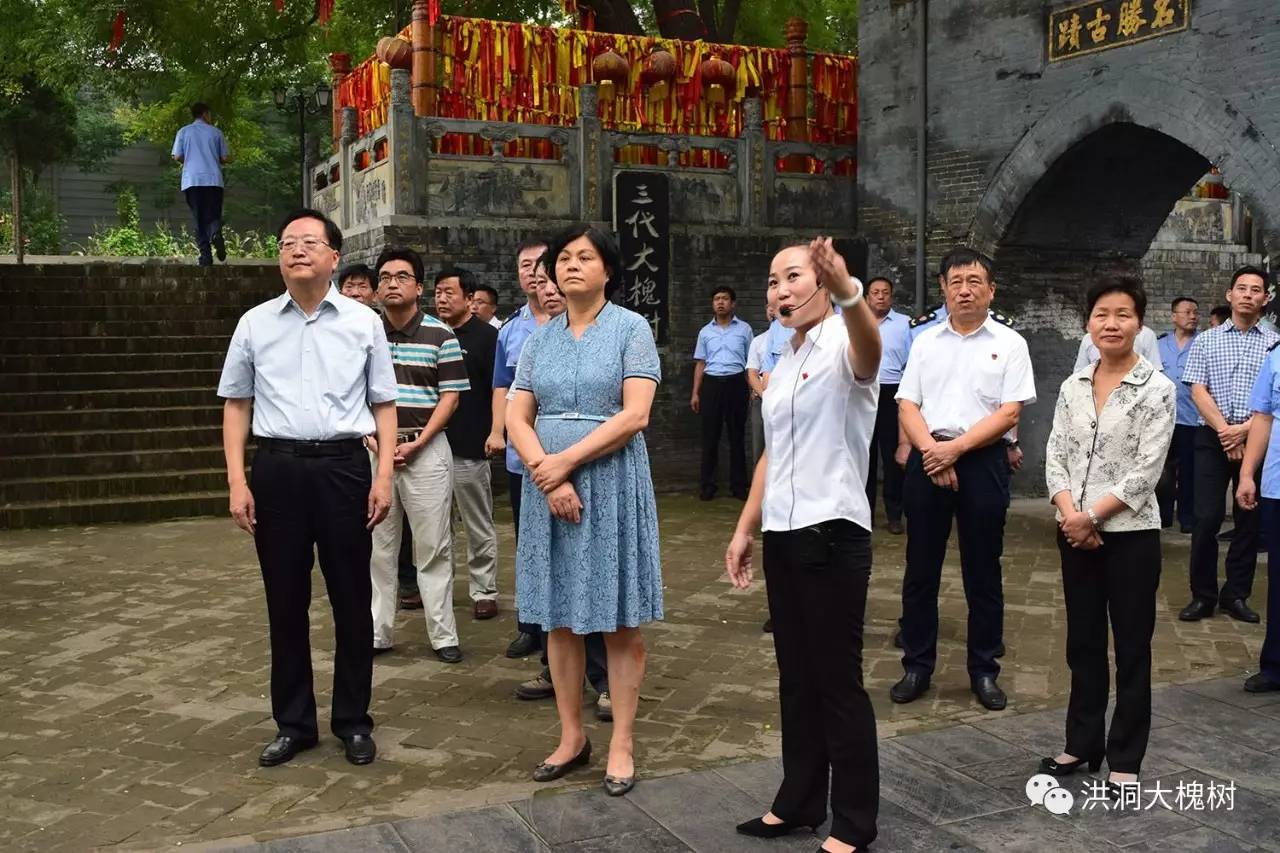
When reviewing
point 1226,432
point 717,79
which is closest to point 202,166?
point 717,79

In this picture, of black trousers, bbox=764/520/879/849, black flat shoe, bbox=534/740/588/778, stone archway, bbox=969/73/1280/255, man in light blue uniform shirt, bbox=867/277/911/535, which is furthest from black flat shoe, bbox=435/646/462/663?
stone archway, bbox=969/73/1280/255

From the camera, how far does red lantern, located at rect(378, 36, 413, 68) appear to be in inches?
453

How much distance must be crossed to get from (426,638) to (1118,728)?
345cm

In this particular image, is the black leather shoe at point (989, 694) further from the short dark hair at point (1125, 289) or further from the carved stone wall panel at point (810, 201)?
the carved stone wall panel at point (810, 201)

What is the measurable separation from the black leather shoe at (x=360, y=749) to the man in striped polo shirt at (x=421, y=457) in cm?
138

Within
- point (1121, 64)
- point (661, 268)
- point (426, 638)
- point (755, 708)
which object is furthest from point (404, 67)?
point (755, 708)

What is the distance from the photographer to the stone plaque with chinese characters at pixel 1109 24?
940cm

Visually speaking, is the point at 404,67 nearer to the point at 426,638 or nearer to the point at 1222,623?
the point at 426,638

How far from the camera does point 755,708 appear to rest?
16.6 ft

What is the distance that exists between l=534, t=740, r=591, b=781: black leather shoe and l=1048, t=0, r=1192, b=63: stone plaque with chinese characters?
25.2ft

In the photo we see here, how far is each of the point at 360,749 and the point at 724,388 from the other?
24.3 feet

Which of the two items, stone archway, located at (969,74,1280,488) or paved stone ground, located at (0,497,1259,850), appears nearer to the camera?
paved stone ground, located at (0,497,1259,850)

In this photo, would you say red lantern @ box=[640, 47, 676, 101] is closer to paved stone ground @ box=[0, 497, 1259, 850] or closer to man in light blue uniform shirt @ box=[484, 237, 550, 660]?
paved stone ground @ box=[0, 497, 1259, 850]

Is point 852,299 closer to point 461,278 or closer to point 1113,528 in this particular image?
point 1113,528
